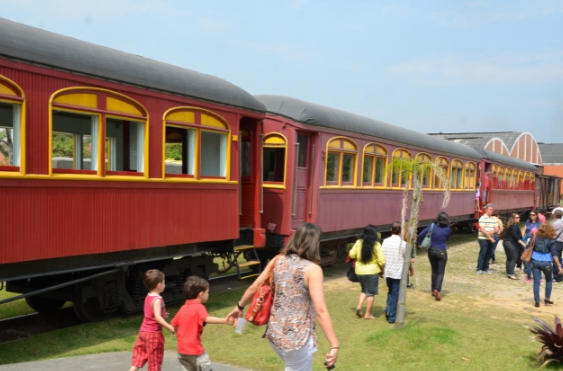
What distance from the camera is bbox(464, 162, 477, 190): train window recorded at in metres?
21.7

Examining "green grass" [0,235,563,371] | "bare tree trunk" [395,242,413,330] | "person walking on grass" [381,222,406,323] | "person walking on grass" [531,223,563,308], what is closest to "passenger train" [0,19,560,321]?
"green grass" [0,235,563,371]

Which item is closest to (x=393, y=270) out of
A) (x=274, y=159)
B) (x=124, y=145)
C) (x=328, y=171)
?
(x=274, y=159)

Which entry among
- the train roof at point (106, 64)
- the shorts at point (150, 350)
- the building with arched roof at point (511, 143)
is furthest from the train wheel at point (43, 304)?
the building with arched roof at point (511, 143)

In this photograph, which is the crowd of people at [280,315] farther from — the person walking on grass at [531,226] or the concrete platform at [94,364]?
the person walking on grass at [531,226]

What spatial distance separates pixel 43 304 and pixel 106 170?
2.64 metres

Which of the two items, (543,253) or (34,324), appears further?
(543,253)

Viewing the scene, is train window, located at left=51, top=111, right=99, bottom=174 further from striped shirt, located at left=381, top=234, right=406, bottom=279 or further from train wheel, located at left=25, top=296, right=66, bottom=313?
striped shirt, located at left=381, top=234, right=406, bottom=279

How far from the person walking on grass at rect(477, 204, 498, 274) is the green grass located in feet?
8.53

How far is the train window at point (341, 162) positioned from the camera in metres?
12.4

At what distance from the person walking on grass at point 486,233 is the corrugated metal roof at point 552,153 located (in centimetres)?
6749

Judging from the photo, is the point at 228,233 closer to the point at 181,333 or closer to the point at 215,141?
the point at 215,141

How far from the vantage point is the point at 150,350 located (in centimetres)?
512

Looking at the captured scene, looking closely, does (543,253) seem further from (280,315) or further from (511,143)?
(511,143)

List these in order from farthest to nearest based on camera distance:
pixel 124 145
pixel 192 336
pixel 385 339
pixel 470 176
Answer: pixel 470 176, pixel 124 145, pixel 385 339, pixel 192 336
